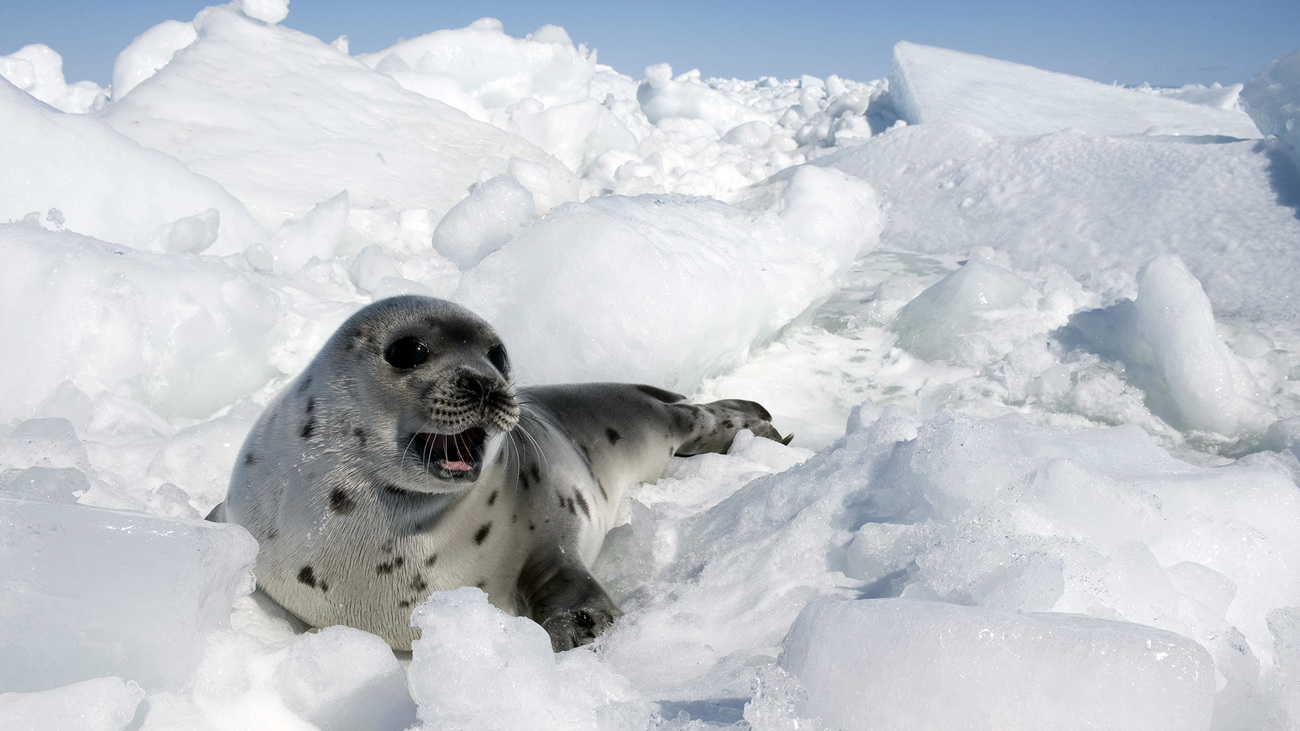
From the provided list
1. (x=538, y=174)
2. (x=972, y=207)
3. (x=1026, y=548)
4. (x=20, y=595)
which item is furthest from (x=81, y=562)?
(x=972, y=207)

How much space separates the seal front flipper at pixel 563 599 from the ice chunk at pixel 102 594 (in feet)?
1.97

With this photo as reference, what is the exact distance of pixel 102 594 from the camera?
1.28 m

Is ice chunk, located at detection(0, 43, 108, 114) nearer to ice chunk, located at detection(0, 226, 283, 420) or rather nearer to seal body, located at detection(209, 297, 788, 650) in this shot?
ice chunk, located at detection(0, 226, 283, 420)

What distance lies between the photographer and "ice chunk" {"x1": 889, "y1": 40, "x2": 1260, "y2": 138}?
743 cm

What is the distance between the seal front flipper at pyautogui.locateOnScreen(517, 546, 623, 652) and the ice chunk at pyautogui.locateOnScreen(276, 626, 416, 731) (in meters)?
0.40

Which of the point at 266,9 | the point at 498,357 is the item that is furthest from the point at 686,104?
the point at 498,357

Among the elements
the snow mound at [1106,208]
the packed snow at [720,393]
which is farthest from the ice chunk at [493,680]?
the snow mound at [1106,208]

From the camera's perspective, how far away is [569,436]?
2.47m

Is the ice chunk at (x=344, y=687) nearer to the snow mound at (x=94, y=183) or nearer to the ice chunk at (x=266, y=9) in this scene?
the snow mound at (x=94, y=183)

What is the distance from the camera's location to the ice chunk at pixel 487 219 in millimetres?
3986

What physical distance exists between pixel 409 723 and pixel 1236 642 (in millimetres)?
1283

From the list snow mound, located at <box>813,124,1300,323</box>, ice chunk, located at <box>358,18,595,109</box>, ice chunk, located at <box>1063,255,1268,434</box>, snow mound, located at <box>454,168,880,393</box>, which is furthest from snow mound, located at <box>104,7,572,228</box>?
ice chunk, located at <box>1063,255,1268,434</box>

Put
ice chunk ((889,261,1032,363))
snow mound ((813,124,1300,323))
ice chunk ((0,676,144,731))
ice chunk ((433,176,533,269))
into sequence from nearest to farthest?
ice chunk ((0,676,144,731))
ice chunk ((889,261,1032,363))
ice chunk ((433,176,533,269))
snow mound ((813,124,1300,323))

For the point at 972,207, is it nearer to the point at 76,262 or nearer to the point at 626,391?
the point at 626,391
